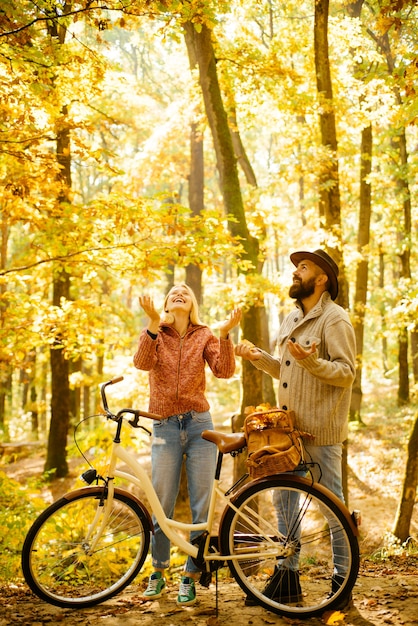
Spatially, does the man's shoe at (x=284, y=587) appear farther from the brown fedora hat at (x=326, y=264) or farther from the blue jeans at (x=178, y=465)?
the brown fedora hat at (x=326, y=264)

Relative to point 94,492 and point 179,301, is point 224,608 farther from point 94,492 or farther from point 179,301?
point 179,301

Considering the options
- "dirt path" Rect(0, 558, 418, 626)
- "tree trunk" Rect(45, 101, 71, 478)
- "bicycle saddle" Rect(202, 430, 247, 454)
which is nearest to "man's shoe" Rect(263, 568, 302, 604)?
"dirt path" Rect(0, 558, 418, 626)

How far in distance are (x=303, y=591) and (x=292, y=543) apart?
0.72 m

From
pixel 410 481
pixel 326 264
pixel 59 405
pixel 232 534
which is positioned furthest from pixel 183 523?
pixel 59 405

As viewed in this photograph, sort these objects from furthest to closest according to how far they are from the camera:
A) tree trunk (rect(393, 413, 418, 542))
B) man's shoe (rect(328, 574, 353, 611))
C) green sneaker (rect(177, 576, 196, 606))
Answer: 1. tree trunk (rect(393, 413, 418, 542))
2. green sneaker (rect(177, 576, 196, 606))
3. man's shoe (rect(328, 574, 353, 611))

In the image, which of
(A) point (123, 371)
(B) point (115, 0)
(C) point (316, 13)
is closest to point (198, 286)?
(A) point (123, 371)

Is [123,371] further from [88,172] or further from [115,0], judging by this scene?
[88,172]

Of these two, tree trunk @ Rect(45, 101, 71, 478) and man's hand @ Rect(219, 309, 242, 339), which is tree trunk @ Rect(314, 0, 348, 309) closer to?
man's hand @ Rect(219, 309, 242, 339)

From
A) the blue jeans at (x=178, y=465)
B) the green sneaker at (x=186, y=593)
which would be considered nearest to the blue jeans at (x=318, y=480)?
the blue jeans at (x=178, y=465)

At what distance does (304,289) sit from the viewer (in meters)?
3.76

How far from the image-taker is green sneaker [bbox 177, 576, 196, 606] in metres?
3.67

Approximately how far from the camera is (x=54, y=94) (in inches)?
223

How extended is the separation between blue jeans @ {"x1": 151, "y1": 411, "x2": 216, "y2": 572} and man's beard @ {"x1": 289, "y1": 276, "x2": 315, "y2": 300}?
1.08 m

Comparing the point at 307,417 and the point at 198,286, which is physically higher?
the point at 198,286
